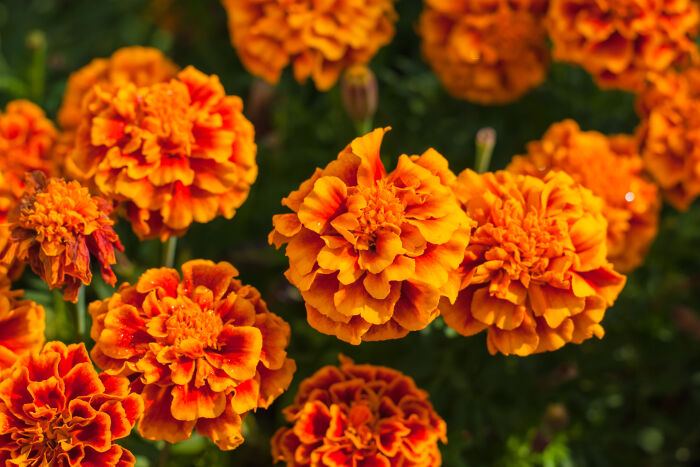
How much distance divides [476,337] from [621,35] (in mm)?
969

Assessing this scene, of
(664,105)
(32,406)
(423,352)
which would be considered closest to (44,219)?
(32,406)

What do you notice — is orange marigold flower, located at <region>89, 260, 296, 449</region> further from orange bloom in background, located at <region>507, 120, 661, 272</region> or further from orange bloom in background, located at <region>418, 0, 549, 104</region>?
orange bloom in background, located at <region>418, 0, 549, 104</region>

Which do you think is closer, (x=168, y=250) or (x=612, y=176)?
(x=168, y=250)

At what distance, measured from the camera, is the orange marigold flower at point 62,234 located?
1578mm

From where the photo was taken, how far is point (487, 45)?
246cm

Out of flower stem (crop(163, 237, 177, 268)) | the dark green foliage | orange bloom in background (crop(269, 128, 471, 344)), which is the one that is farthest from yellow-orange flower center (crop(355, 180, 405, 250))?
flower stem (crop(163, 237, 177, 268))

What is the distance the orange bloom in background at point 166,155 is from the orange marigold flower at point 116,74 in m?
0.44

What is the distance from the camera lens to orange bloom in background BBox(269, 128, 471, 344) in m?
1.48

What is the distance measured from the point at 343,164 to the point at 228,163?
12.7 inches

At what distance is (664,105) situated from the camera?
7.49 feet

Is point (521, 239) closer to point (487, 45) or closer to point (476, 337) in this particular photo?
point (476, 337)

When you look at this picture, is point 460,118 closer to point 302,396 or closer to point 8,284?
point 302,396

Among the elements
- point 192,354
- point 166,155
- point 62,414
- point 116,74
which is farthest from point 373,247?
point 116,74

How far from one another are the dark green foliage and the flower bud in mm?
444
